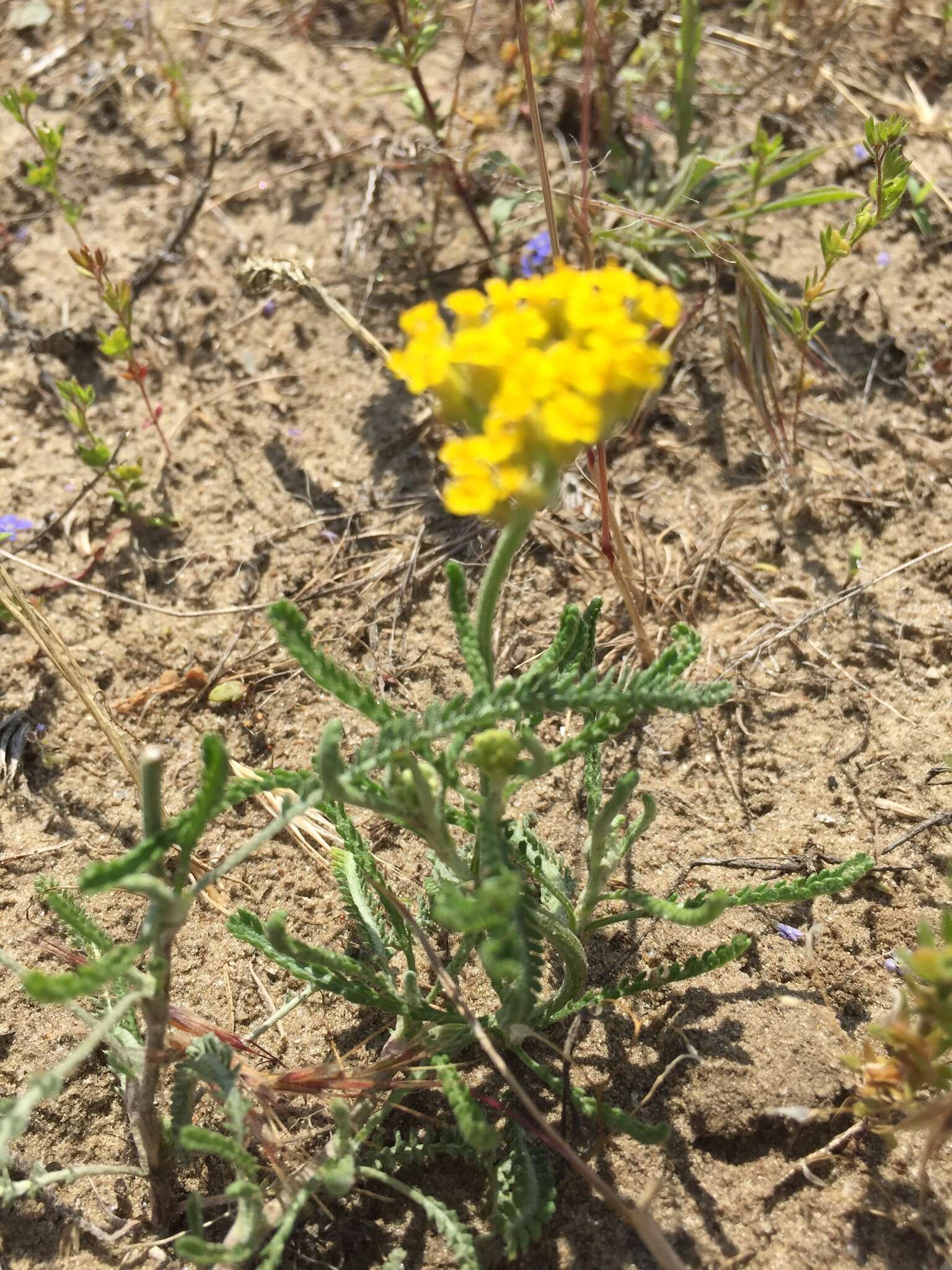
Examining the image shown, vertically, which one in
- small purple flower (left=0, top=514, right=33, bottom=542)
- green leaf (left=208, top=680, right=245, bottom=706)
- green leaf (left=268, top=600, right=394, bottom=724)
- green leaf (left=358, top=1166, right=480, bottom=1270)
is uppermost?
small purple flower (left=0, top=514, right=33, bottom=542)

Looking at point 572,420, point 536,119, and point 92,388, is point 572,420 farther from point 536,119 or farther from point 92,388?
point 92,388

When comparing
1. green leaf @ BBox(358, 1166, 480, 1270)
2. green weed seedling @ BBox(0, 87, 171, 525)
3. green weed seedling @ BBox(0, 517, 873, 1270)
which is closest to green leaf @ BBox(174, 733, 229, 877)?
green weed seedling @ BBox(0, 517, 873, 1270)

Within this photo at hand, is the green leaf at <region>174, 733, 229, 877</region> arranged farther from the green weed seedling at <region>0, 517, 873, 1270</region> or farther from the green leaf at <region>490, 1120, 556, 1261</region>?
the green leaf at <region>490, 1120, 556, 1261</region>

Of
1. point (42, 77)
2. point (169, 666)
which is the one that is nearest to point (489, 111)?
point (42, 77)

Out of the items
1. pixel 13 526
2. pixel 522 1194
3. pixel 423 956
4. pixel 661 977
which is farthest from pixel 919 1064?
pixel 13 526

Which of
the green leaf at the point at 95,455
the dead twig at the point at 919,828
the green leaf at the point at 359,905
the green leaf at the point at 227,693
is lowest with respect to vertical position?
the dead twig at the point at 919,828

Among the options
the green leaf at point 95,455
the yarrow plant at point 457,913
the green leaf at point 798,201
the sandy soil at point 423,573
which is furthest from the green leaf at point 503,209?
the yarrow plant at point 457,913

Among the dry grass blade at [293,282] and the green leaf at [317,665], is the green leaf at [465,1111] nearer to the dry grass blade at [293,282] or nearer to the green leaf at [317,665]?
the green leaf at [317,665]
